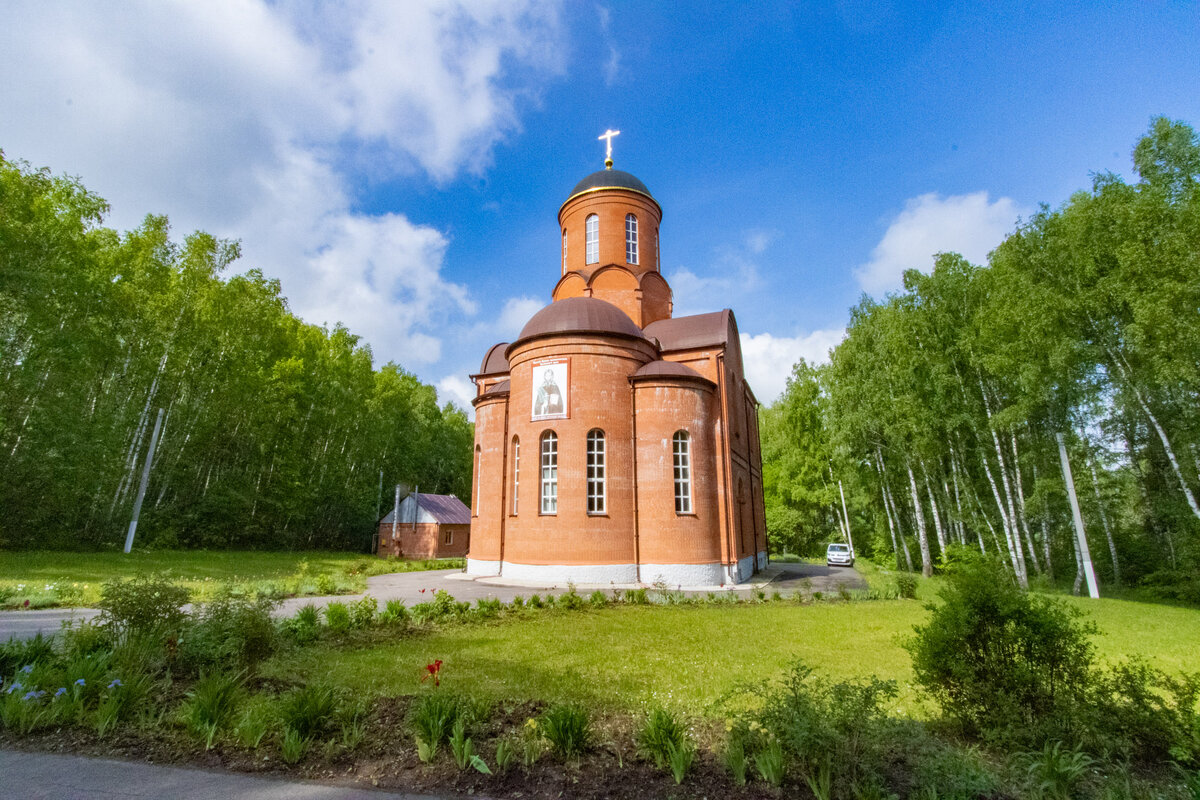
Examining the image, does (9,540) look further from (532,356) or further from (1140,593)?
(1140,593)

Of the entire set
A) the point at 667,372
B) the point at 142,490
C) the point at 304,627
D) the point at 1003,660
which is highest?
the point at 667,372

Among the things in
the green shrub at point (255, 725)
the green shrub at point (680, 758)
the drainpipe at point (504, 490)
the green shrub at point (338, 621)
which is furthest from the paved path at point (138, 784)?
the drainpipe at point (504, 490)

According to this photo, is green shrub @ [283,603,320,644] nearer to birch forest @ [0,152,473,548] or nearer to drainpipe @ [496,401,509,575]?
drainpipe @ [496,401,509,575]

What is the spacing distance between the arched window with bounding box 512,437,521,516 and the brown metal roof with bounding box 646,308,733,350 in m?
6.59

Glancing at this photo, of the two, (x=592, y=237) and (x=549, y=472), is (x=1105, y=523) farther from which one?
(x=592, y=237)

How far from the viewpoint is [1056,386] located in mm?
14992

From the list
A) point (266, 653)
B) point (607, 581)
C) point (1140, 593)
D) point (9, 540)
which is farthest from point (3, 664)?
point (1140, 593)

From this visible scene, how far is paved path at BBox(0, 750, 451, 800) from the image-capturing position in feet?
11.9

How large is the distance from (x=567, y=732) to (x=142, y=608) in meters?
5.14

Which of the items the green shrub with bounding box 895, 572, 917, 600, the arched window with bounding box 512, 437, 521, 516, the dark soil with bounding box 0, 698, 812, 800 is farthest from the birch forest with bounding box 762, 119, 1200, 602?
the arched window with bounding box 512, 437, 521, 516

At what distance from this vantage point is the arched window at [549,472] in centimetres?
1758

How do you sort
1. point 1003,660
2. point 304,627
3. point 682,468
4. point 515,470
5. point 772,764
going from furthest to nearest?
point 515,470 < point 682,468 < point 304,627 < point 1003,660 < point 772,764

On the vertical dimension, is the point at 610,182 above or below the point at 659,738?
above

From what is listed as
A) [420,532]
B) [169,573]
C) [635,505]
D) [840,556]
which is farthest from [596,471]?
[420,532]
